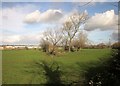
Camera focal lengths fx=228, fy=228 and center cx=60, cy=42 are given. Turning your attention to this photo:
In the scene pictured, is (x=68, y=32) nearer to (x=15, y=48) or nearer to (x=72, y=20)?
(x=72, y=20)

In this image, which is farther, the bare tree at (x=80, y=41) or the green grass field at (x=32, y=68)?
the bare tree at (x=80, y=41)

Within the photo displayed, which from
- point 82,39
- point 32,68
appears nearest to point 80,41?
point 82,39

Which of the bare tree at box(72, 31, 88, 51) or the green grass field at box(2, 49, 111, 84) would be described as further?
the bare tree at box(72, 31, 88, 51)

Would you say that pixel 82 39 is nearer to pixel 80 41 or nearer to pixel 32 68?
pixel 80 41

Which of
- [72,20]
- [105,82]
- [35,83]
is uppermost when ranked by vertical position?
[72,20]

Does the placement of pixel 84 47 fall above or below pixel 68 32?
below

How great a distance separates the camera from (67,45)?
4422 cm

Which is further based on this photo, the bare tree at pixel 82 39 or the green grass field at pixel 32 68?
the bare tree at pixel 82 39

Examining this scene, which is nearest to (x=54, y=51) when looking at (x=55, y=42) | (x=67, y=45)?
(x=55, y=42)

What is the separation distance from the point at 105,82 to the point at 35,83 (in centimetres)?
540

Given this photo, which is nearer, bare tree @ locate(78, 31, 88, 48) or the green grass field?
the green grass field

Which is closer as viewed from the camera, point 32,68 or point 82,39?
point 32,68

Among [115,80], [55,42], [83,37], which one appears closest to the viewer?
[115,80]

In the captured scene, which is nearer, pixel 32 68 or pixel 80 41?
pixel 32 68
